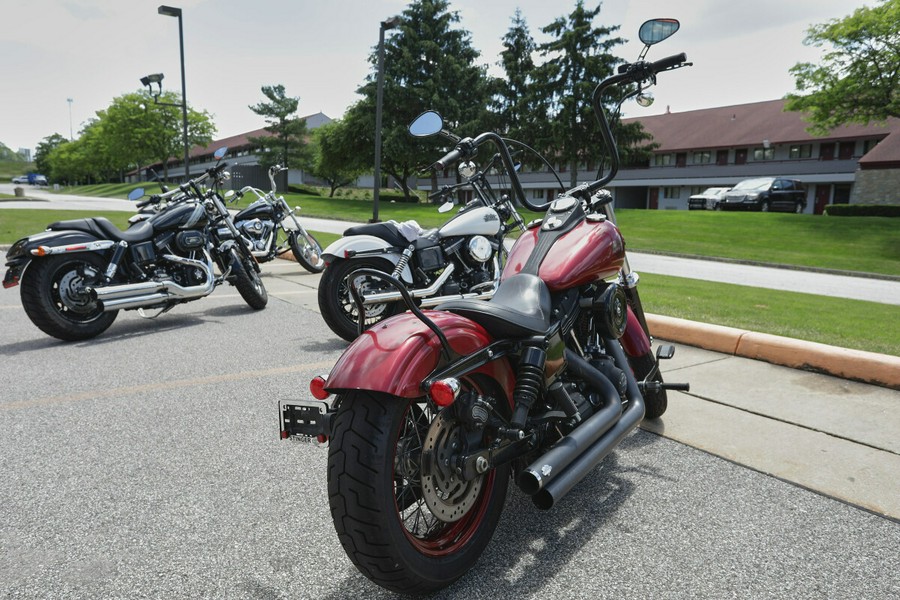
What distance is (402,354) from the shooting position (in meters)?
2.05

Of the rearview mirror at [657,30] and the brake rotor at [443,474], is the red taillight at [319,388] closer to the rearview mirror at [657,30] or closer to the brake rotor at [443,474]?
the brake rotor at [443,474]

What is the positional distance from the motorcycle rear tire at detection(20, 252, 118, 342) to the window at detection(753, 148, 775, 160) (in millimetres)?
48847

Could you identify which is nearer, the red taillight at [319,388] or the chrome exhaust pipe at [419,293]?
the red taillight at [319,388]

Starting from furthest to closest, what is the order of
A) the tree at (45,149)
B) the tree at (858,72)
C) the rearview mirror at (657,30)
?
the tree at (45,149)
the tree at (858,72)
the rearview mirror at (657,30)

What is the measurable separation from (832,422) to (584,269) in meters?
2.06

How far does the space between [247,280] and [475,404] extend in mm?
5411

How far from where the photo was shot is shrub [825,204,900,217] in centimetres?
2719

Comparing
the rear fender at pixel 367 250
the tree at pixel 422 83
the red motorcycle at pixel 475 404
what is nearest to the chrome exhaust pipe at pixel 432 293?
the rear fender at pixel 367 250

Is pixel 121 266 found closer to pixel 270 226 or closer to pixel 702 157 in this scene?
pixel 270 226

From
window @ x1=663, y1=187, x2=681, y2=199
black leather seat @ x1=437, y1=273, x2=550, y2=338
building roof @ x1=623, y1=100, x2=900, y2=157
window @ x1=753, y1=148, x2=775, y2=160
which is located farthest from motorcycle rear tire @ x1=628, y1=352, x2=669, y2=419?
window @ x1=663, y1=187, x2=681, y2=199

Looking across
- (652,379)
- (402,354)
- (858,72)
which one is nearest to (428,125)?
(402,354)

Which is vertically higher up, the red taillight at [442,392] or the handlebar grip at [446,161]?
the handlebar grip at [446,161]

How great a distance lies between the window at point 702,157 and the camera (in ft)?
161

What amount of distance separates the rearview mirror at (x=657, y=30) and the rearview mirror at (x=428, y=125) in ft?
3.45
